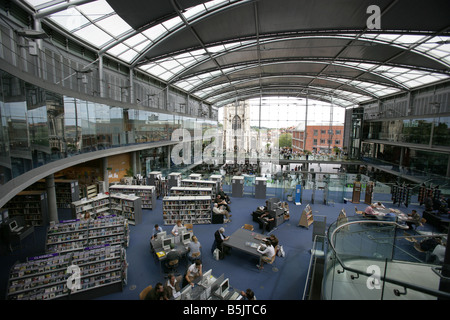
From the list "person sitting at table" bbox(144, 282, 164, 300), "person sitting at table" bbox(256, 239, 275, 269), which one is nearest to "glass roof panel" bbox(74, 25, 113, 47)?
"person sitting at table" bbox(144, 282, 164, 300)

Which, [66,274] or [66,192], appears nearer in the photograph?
[66,274]

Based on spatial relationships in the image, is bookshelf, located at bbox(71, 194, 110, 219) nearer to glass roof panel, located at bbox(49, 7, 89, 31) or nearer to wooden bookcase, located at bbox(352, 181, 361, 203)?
glass roof panel, located at bbox(49, 7, 89, 31)

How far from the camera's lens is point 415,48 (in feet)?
50.7

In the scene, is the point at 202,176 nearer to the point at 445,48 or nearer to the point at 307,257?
the point at 307,257

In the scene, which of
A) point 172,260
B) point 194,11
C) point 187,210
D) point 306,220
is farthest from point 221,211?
point 194,11

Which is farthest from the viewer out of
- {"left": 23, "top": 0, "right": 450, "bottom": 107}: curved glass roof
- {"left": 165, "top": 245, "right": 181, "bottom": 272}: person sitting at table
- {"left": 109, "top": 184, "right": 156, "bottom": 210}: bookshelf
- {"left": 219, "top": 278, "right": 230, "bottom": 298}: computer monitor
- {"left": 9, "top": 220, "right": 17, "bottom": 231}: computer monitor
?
{"left": 109, "top": 184, "right": 156, "bottom": 210}: bookshelf

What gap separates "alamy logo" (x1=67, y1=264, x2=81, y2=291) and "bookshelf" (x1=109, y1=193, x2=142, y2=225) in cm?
461

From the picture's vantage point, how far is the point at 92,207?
10.4 meters

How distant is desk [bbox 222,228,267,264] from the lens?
741 cm

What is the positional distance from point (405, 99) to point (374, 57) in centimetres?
1055

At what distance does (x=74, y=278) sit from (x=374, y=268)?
6880mm

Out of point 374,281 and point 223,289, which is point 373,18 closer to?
point 374,281

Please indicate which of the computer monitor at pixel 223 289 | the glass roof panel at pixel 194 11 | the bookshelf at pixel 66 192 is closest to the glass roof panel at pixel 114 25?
the glass roof panel at pixel 194 11

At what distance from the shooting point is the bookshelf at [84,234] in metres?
7.29
